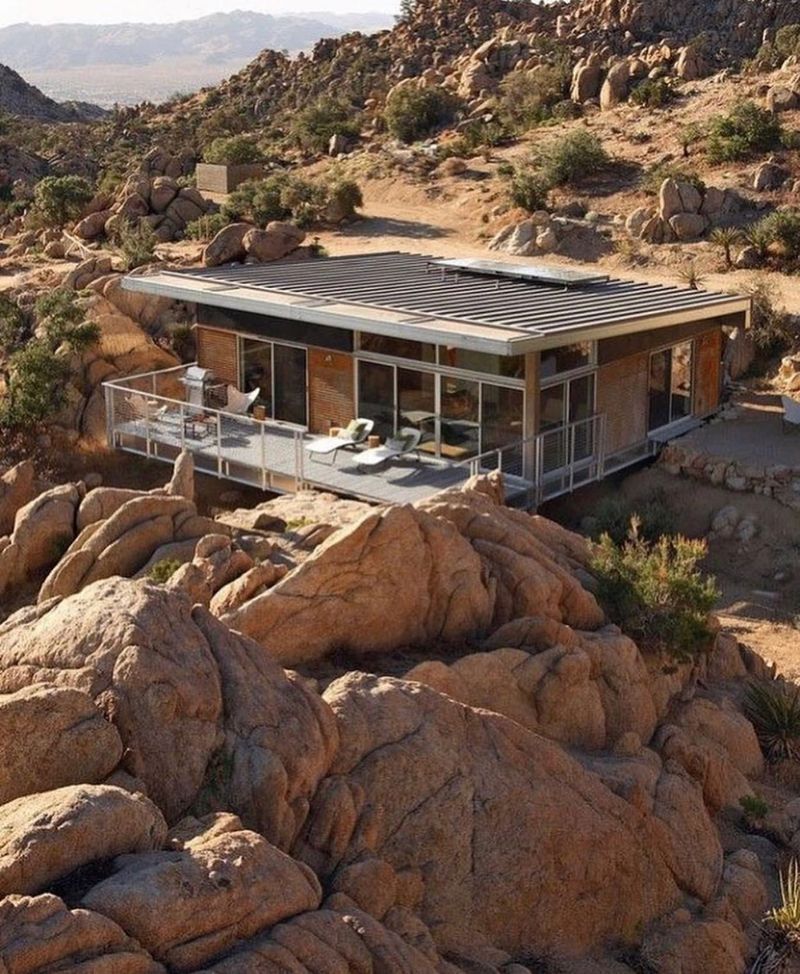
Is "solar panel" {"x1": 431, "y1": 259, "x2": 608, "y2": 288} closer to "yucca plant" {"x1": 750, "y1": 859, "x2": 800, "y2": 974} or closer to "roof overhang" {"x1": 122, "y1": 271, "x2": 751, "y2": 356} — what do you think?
"roof overhang" {"x1": 122, "y1": 271, "x2": 751, "y2": 356}

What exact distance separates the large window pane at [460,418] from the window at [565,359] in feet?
4.40

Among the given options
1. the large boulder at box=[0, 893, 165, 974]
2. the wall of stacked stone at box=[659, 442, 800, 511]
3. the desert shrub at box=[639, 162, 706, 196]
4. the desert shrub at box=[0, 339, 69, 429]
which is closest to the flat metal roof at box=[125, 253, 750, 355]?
the desert shrub at box=[0, 339, 69, 429]

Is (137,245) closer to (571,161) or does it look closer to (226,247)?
(226,247)

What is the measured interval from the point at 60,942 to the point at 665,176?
142ft

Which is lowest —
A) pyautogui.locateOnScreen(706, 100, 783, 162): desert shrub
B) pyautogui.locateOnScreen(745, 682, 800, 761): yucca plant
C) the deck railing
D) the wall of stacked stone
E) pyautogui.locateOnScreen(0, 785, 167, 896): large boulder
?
A: pyautogui.locateOnScreen(745, 682, 800, 761): yucca plant

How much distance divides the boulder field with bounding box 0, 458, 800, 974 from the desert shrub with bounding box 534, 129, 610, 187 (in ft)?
109

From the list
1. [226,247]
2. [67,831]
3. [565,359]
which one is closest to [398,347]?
[565,359]

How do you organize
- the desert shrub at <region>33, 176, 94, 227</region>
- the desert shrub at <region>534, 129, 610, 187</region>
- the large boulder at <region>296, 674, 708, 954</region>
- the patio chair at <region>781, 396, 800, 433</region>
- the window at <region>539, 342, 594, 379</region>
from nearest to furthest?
1. the large boulder at <region>296, 674, 708, 954</region>
2. the window at <region>539, 342, 594, 379</region>
3. the patio chair at <region>781, 396, 800, 433</region>
4. the desert shrub at <region>534, 129, 610, 187</region>
5. the desert shrub at <region>33, 176, 94, 227</region>

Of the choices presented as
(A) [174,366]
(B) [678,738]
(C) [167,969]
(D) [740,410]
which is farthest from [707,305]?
(C) [167,969]

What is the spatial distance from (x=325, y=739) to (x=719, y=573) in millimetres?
15750

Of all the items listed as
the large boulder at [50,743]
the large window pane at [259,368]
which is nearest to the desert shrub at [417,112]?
the large window pane at [259,368]

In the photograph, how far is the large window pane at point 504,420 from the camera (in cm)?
2603

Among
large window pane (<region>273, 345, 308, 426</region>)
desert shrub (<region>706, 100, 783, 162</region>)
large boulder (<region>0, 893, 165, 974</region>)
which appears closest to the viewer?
large boulder (<region>0, 893, 165, 974</region>)

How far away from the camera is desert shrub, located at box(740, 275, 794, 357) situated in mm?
35156
